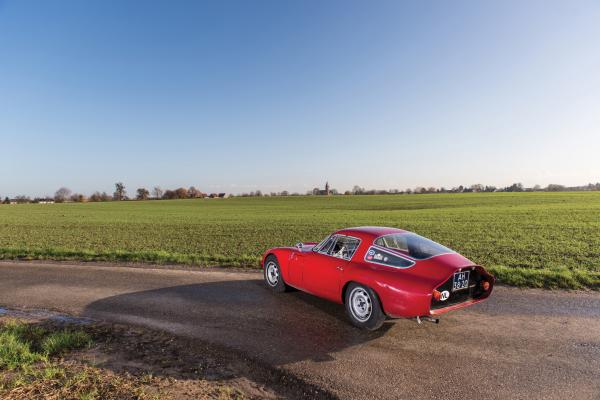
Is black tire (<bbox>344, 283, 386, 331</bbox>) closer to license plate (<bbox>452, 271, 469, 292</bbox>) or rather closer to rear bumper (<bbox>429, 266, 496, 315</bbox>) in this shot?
rear bumper (<bbox>429, 266, 496, 315</bbox>)

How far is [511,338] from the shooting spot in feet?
15.7

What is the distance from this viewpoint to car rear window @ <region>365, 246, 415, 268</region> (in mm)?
5008

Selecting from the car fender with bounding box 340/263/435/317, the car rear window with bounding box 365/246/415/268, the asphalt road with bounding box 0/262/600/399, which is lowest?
the asphalt road with bounding box 0/262/600/399

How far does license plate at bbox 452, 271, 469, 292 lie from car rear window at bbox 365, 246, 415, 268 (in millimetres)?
615

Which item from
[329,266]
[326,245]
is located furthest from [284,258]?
[329,266]

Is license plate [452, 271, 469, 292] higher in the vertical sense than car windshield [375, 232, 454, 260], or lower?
lower

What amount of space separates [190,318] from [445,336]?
12.8ft

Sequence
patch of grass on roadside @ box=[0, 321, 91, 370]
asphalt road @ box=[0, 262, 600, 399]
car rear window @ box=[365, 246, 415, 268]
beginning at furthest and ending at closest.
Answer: car rear window @ box=[365, 246, 415, 268]
patch of grass on roadside @ box=[0, 321, 91, 370]
asphalt road @ box=[0, 262, 600, 399]

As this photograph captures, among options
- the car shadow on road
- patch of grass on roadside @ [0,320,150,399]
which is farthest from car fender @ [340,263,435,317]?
patch of grass on roadside @ [0,320,150,399]

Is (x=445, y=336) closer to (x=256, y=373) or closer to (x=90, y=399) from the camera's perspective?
(x=256, y=373)

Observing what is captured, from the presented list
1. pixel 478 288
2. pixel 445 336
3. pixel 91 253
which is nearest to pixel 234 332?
pixel 445 336

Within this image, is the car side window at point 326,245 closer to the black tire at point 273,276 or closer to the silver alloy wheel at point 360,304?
the silver alloy wheel at point 360,304

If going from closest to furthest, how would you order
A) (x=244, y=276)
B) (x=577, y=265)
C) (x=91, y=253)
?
(x=244, y=276), (x=577, y=265), (x=91, y=253)

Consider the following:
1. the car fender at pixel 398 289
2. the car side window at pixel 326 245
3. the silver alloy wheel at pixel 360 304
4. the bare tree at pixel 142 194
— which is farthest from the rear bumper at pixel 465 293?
the bare tree at pixel 142 194
